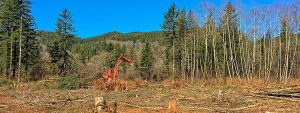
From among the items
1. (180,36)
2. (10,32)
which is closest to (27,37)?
(10,32)

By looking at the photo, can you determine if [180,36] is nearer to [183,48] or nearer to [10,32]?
[183,48]

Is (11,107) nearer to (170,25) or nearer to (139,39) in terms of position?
(170,25)

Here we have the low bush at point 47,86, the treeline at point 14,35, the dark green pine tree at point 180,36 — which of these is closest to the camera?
the low bush at point 47,86

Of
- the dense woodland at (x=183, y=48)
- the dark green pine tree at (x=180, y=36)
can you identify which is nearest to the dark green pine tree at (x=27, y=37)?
the dense woodland at (x=183, y=48)

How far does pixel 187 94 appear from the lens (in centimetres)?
1989

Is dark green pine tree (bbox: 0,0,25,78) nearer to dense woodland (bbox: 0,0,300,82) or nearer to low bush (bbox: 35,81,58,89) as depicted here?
dense woodland (bbox: 0,0,300,82)

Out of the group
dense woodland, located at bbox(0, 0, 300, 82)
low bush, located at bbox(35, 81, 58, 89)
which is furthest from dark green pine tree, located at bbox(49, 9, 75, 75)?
low bush, located at bbox(35, 81, 58, 89)

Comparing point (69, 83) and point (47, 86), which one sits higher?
point (69, 83)

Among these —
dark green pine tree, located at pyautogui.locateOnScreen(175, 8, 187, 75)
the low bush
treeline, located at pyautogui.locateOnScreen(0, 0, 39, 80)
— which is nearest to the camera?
the low bush

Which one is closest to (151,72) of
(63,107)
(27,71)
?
(27,71)

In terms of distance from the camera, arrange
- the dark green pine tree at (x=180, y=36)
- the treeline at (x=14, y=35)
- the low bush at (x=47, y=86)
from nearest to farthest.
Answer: the low bush at (x=47, y=86), the treeline at (x=14, y=35), the dark green pine tree at (x=180, y=36)

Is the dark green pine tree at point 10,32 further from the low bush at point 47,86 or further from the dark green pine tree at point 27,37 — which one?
the low bush at point 47,86

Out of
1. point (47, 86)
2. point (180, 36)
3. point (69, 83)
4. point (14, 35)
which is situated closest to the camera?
point (69, 83)

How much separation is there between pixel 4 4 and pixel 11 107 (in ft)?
102
